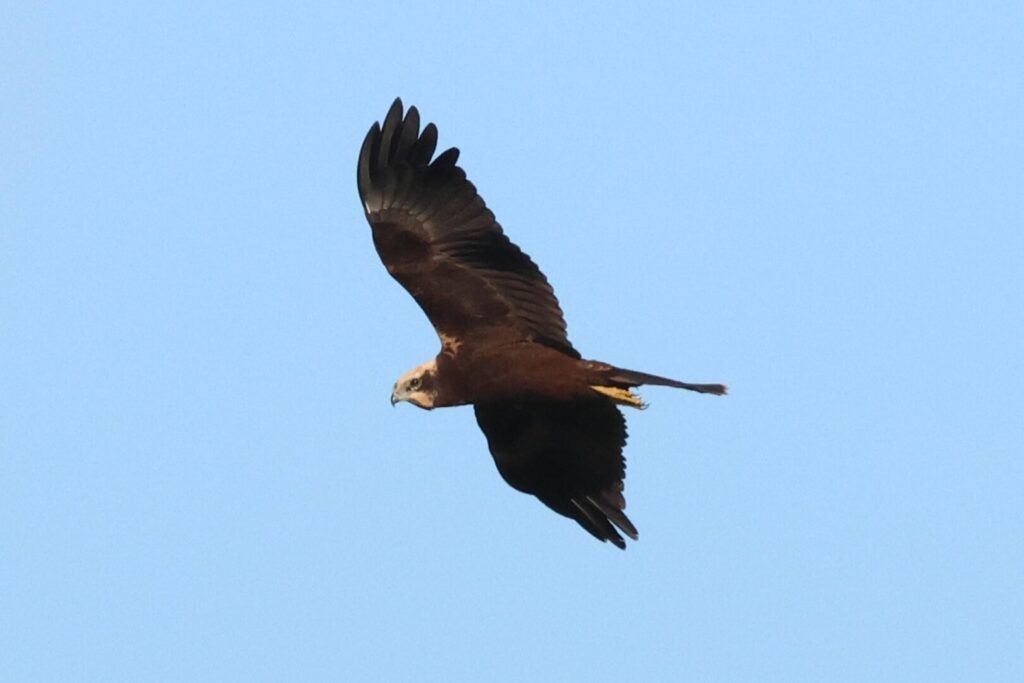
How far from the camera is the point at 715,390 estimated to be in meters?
10.0

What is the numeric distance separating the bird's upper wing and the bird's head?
0.25m

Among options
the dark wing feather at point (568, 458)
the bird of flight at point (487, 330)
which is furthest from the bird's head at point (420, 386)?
the dark wing feather at point (568, 458)

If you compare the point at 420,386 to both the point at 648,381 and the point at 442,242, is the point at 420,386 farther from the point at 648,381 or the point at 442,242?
the point at 648,381

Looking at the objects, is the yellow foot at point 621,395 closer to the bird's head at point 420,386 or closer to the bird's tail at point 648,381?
the bird's tail at point 648,381

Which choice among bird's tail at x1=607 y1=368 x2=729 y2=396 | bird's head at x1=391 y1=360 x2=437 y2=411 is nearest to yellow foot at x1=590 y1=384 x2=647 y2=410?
bird's tail at x1=607 y1=368 x2=729 y2=396

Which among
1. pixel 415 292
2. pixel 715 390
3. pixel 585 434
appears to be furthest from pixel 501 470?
pixel 715 390

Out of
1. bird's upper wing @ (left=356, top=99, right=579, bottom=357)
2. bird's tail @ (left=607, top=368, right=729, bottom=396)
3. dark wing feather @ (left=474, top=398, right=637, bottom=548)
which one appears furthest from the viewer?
dark wing feather @ (left=474, top=398, right=637, bottom=548)

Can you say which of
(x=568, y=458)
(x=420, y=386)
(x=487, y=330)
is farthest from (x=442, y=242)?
(x=568, y=458)

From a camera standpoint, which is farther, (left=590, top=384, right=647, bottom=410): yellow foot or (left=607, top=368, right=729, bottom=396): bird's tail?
(left=590, top=384, right=647, bottom=410): yellow foot

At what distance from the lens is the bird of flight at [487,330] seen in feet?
35.9

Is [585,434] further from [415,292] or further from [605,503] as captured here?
[415,292]

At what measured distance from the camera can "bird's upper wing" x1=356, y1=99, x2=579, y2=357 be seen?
11.1 m

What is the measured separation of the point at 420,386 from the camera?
11047 mm

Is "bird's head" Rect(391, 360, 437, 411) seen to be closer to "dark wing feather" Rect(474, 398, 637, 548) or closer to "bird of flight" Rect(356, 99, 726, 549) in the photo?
"bird of flight" Rect(356, 99, 726, 549)
